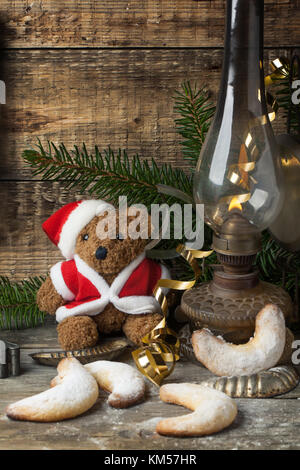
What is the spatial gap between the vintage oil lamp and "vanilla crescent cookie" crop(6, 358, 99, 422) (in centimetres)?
16

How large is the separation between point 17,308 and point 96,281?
0.50 ft

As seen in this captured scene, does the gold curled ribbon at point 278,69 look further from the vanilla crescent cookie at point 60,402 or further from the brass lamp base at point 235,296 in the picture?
the vanilla crescent cookie at point 60,402

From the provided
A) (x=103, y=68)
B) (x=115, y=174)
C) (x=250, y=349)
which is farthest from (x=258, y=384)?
(x=103, y=68)

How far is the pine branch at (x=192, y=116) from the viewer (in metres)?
0.82

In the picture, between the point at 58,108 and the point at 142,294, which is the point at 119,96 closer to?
the point at 58,108

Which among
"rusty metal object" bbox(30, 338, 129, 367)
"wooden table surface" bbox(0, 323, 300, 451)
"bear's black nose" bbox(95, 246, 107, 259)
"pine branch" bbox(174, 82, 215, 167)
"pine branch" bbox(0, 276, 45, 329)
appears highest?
"pine branch" bbox(174, 82, 215, 167)

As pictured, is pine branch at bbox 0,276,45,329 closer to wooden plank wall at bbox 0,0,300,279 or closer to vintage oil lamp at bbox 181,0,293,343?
Result: wooden plank wall at bbox 0,0,300,279

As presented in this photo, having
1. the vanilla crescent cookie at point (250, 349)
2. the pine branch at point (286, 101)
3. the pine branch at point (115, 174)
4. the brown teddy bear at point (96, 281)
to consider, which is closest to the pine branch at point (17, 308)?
the brown teddy bear at point (96, 281)

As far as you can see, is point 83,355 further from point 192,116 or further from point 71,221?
point 192,116

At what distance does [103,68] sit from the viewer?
2.79 feet

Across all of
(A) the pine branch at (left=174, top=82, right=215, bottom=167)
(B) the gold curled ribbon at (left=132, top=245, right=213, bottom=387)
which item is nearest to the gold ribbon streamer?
(B) the gold curled ribbon at (left=132, top=245, right=213, bottom=387)

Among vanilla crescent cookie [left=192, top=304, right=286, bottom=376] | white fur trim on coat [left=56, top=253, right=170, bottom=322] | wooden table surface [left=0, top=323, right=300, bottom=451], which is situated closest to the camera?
wooden table surface [left=0, top=323, right=300, bottom=451]

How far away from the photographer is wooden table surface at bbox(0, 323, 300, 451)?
1.77ft

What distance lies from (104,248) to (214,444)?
0.96 feet
